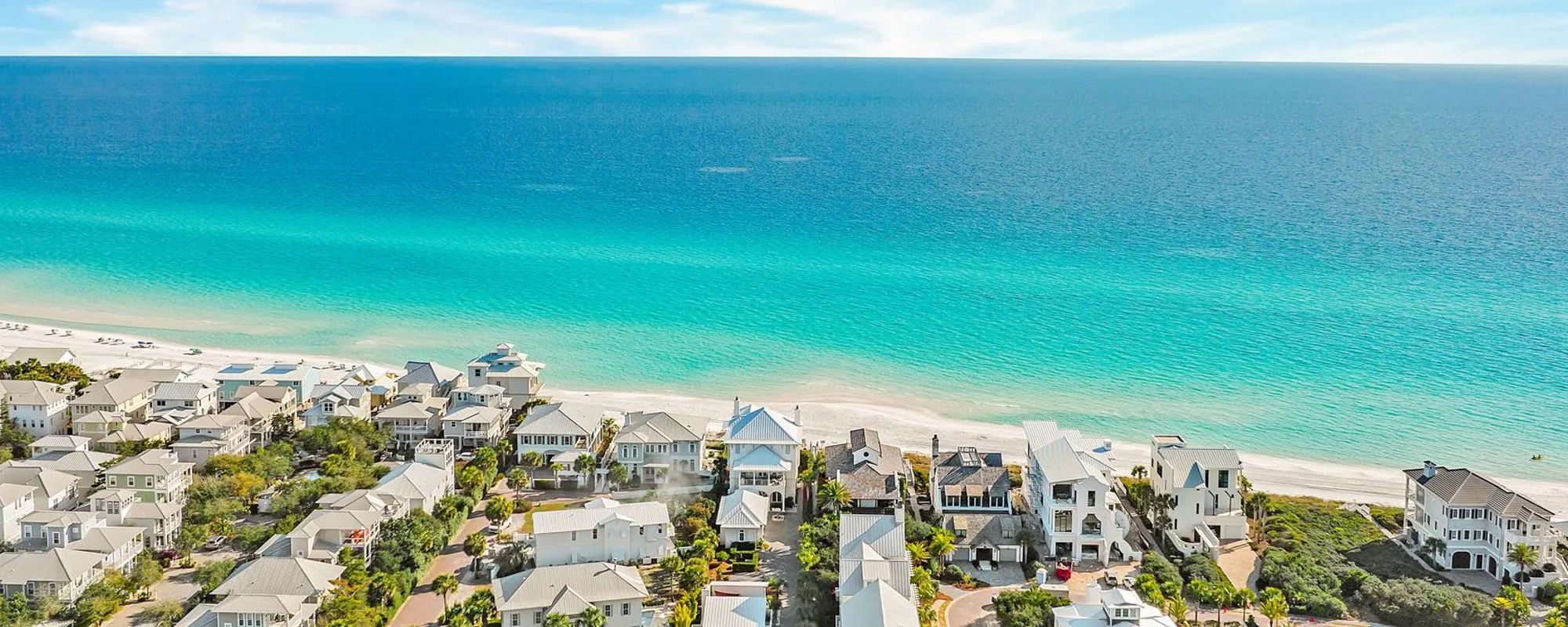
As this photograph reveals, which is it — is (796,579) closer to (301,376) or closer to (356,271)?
(301,376)

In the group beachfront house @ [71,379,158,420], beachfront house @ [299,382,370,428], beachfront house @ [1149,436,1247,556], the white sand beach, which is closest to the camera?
beachfront house @ [1149,436,1247,556]

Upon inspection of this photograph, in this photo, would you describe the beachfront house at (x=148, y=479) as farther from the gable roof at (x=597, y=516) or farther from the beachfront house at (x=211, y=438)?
the gable roof at (x=597, y=516)

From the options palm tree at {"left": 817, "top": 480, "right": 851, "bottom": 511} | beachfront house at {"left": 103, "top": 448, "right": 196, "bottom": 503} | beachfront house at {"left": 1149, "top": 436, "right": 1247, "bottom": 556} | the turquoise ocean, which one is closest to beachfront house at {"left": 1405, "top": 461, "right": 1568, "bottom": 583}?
beachfront house at {"left": 1149, "top": 436, "right": 1247, "bottom": 556}

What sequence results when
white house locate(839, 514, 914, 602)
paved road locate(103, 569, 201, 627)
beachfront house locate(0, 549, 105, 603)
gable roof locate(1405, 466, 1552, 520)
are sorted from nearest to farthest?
1. white house locate(839, 514, 914, 602)
2. paved road locate(103, 569, 201, 627)
3. beachfront house locate(0, 549, 105, 603)
4. gable roof locate(1405, 466, 1552, 520)

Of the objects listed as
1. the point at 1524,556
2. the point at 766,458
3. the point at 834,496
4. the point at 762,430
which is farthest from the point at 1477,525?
the point at 762,430

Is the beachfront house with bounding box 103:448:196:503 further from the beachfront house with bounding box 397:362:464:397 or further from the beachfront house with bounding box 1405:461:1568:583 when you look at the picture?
the beachfront house with bounding box 1405:461:1568:583

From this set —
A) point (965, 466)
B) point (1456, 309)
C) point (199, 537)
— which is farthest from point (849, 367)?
point (1456, 309)
